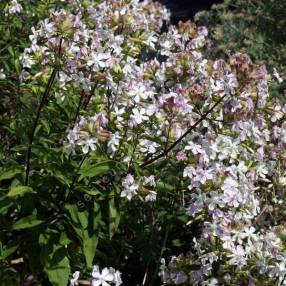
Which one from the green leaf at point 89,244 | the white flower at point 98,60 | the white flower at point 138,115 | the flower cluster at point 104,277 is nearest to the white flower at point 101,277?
the flower cluster at point 104,277

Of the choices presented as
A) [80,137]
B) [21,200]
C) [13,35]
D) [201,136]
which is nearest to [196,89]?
[201,136]

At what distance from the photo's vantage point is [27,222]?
2012mm

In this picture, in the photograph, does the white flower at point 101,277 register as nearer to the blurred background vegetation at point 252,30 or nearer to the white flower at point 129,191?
the white flower at point 129,191

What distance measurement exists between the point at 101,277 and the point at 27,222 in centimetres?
32

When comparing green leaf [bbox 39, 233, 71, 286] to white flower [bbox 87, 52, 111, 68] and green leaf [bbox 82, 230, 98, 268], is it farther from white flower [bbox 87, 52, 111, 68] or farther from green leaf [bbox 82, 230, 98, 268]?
white flower [bbox 87, 52, 111, 68]

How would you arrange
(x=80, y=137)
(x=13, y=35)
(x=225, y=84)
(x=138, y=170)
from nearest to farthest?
(x=80, y=137) < (x=225, y=84) < (x=138, y=170) < (x=13, y=35)

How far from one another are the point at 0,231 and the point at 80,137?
0.53 meters

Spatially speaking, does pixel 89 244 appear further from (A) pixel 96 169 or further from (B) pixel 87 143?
(B) pixel 87 143

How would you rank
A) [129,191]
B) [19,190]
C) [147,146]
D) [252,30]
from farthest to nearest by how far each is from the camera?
[252,30] → [147,146] → [129,191] → [19,190]

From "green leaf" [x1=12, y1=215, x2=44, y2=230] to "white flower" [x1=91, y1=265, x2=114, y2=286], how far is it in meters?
0.27

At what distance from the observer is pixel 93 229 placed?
2.03 metres

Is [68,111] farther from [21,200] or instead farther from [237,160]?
[237,160]

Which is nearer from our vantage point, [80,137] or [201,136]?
[80,137]

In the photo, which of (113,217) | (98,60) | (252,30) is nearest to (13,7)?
(98,60)
